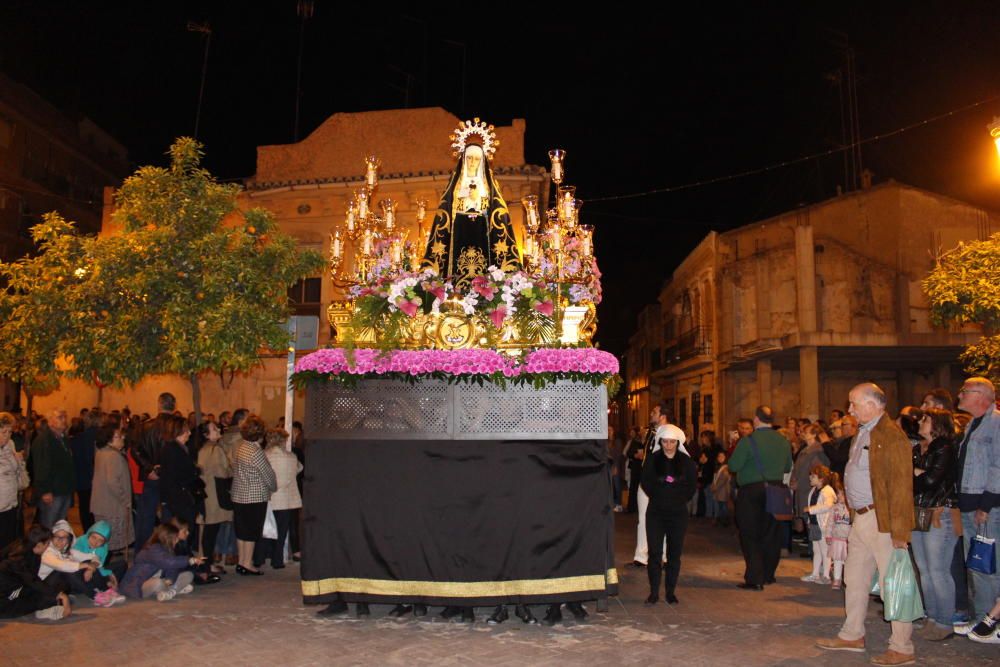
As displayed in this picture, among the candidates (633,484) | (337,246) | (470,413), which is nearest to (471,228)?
(337,246)

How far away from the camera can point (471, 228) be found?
8906mm

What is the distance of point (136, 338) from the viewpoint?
9648mm

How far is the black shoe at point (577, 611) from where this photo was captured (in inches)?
271

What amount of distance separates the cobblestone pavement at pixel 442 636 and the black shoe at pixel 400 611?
117mm

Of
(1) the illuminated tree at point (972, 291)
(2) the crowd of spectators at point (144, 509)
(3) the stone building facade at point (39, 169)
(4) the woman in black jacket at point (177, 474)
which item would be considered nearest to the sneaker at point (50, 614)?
(2) the crowd of spectators at point (144, 509)

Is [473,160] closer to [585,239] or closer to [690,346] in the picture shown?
[585,239]

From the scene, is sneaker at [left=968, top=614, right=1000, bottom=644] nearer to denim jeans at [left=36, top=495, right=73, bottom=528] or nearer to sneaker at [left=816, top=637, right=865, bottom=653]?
sneaker at [left=816, top=637, right=865, bottom=653]

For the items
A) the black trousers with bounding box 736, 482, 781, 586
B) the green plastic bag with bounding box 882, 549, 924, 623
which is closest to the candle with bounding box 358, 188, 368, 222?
the black trousers with bounding box 736, 482, 781, 586

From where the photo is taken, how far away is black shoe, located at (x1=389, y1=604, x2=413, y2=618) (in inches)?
274

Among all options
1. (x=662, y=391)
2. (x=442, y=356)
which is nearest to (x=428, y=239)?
(x=442, y=356)

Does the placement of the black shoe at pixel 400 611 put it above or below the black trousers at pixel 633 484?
below

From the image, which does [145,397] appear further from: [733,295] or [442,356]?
[733,295]

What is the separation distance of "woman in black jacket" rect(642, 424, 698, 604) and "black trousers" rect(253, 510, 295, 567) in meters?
4.69

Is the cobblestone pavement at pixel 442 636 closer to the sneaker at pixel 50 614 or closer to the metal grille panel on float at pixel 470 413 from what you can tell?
the sneaker at pixel 50 614
